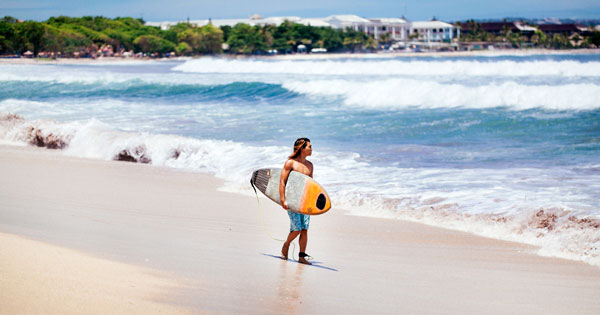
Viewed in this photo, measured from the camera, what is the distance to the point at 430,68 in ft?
162

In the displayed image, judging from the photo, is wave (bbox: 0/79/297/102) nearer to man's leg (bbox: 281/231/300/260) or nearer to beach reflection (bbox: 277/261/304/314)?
man's leg (bbox: 281/231/300/260)

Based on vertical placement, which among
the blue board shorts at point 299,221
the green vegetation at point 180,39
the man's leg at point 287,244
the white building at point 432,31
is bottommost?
the man's leg at point 287,244

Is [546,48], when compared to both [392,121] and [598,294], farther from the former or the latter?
[598,294]

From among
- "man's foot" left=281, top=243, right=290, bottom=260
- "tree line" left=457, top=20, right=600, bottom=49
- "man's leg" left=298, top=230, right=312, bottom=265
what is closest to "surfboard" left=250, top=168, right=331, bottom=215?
"man's leg" left=298, top=230, right=312, bottom=265

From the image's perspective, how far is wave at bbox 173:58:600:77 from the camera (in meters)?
39.0

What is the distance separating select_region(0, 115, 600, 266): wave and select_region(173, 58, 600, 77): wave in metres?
29.0

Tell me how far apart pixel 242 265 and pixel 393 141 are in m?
8.22

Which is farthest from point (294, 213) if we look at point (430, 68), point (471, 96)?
point (430, 68)

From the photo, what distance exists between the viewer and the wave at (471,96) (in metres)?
18.9

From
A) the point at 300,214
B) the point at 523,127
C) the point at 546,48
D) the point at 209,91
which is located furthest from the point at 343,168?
the point at 546,48

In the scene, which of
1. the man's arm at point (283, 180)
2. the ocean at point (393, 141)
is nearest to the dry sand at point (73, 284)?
the man's arm at point (283, 180)

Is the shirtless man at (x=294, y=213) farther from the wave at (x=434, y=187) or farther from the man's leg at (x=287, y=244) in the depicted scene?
the wave at (x=434, y=187)

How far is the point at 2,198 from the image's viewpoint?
7270 mm

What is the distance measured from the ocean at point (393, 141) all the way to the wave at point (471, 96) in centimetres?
6
